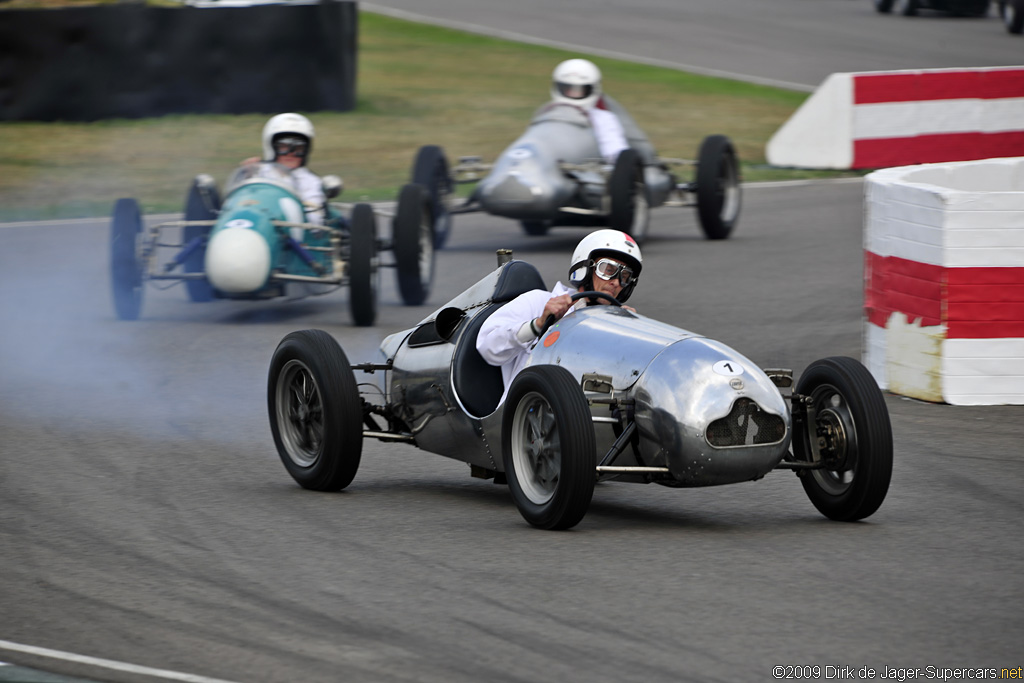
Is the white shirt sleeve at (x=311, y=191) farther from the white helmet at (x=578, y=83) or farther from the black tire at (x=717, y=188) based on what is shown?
the black tire at (x=717, y=188)

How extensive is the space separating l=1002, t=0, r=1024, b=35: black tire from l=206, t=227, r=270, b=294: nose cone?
2619cm

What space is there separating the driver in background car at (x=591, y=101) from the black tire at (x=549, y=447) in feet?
32.1

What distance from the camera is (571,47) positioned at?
33938 mm

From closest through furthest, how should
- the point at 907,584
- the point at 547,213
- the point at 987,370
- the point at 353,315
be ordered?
the point at 907,584 < the point at 987,370 < the point at 353,315 < the point at 547,213

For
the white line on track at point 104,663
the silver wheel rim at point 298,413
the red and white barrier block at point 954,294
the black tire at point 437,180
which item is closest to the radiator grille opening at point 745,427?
the silver wheel rim at point 298,413

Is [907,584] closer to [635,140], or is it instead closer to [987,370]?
[987,370]

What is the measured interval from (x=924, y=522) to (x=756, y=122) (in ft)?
65.9

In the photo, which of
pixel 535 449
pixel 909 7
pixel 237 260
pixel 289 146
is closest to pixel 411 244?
pixel 289 146

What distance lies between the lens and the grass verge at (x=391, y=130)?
2094 cm

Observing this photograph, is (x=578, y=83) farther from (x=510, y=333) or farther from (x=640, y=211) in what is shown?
(x=510, y=333)

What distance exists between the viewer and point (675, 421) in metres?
6.22

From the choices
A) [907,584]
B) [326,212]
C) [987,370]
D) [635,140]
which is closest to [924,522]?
[907,584]

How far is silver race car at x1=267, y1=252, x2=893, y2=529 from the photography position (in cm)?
622

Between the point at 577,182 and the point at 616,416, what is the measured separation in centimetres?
942
